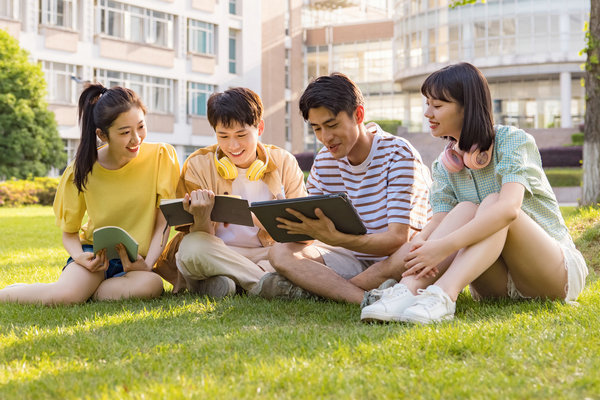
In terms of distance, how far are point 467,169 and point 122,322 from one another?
5.94 ft

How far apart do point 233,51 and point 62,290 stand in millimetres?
31928

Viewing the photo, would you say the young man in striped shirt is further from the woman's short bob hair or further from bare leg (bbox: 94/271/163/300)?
bare leg (bbox: 94/271/163/300)

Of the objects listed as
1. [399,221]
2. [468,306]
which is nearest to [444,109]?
[399,221]

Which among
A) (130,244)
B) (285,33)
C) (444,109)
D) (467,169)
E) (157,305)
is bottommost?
(157,305)

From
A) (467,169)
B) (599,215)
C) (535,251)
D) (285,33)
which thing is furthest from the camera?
(285,33)

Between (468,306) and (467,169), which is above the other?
(467,169)

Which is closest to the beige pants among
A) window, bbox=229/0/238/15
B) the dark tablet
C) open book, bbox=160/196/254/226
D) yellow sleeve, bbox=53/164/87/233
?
open book, bbox=160/196/254/226

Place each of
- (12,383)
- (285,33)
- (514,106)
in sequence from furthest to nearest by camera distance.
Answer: (285,33)
(514,106)
(12,383)

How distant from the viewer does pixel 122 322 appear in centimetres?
352

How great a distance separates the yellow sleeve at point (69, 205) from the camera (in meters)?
4.31

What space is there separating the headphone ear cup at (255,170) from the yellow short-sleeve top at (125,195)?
0.47 m

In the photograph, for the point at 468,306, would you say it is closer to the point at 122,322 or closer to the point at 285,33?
the point at 122,322

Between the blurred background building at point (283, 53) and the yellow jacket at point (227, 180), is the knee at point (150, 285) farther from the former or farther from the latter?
the blurred background building at point (283, 53)

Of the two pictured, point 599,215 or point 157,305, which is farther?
point 599,215
